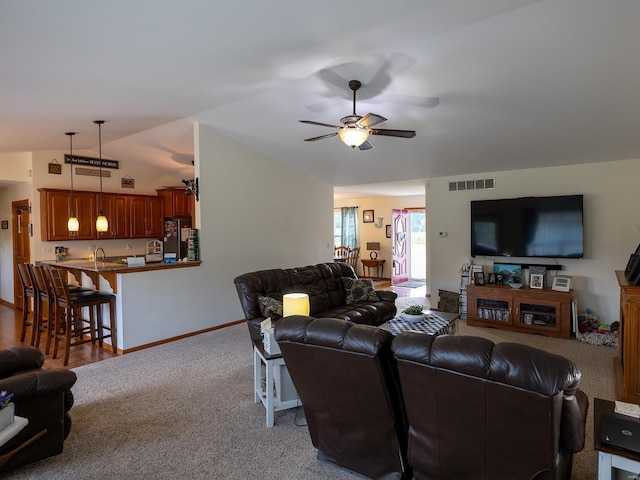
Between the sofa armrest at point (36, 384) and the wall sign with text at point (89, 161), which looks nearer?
the sofa armrest at point (36, 384)

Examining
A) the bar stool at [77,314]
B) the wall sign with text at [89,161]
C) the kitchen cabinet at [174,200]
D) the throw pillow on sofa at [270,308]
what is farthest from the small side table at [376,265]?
the bar stool at [77,314]

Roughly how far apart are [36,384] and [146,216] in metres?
5.64

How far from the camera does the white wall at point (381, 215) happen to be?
407 inches

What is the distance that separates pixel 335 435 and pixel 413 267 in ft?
29.0

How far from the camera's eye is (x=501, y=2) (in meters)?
2.38

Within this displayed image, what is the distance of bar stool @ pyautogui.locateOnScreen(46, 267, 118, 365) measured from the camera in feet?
13.4

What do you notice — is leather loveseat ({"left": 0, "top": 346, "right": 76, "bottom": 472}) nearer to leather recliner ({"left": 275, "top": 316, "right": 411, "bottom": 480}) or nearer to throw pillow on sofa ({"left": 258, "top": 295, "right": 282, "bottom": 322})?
leather recliner ({"left": 275, "top": 316, "right": 411, "bottom": 480})

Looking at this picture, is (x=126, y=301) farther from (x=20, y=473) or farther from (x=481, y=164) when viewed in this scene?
(x=481, y=164)

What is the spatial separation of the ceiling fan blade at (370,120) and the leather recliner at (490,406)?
2002 mm

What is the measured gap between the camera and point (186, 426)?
273 cm

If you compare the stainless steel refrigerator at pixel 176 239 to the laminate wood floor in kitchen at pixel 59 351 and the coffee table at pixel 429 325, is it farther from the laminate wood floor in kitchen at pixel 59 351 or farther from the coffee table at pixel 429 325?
the coffee table at pixel 429 325

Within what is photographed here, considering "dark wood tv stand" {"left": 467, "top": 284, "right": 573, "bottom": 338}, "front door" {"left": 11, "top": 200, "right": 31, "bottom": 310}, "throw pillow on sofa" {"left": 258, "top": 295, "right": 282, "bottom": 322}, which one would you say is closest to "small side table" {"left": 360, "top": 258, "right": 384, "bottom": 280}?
"dark wood tv stand" {"left": 467, "top": 284, "right": 573, "bottom": 338}

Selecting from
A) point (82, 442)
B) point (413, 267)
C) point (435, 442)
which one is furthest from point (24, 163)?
point (413, 267)

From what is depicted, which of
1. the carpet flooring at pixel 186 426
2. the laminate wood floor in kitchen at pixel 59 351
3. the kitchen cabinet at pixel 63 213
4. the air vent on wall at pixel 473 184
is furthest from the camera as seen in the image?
the kitchen cabinet at pixel 63 213
